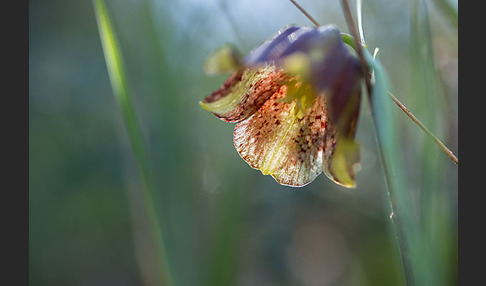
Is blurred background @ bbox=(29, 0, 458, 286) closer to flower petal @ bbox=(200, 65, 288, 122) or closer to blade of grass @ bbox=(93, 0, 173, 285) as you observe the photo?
blade of grass @ bbox=(93, 0, 173, 285)

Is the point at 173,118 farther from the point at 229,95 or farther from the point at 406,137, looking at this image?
the point at 406,137

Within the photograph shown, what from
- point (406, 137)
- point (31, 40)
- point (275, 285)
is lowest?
point (275, 285)

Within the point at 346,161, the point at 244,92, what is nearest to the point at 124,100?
the point at 244,92

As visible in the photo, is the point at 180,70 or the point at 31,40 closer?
the point at 180,70

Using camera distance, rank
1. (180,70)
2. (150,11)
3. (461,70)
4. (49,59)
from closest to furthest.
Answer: (461,70)
(150,11)
(180,70)
(49,59)

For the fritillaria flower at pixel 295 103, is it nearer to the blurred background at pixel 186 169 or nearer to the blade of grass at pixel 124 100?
the blade of grass at pixel 124 100

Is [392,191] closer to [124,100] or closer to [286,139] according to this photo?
[286,139]

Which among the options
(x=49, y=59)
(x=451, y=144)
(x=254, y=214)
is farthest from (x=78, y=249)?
(x=451, y=144)

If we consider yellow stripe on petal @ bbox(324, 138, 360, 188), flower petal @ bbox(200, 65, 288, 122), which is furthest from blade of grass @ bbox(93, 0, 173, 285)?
yellow stripe on petal @ bbox(324, 138, 360, 188)
